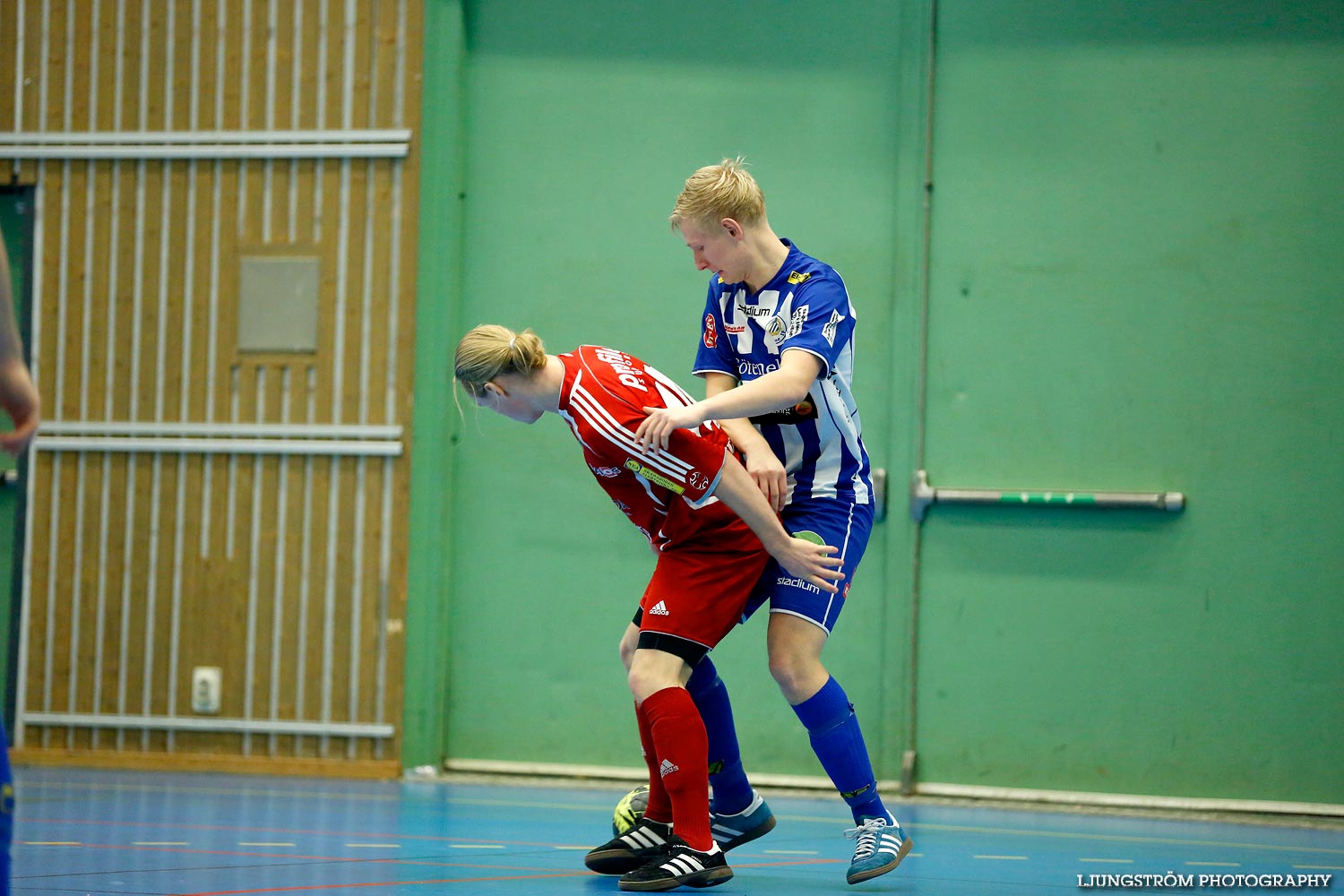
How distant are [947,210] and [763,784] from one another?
8.60 feet

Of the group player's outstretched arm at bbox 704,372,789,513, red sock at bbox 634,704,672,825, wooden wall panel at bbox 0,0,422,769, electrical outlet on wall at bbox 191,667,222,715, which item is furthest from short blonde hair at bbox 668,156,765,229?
electrical outlet on wall at bbox 191,667,222,715

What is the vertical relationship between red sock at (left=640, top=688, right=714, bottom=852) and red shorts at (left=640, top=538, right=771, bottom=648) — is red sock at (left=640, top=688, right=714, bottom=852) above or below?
below

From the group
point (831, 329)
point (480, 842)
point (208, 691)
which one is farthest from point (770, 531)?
point (208, 691)

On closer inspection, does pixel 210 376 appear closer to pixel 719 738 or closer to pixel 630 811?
pixel 630 811

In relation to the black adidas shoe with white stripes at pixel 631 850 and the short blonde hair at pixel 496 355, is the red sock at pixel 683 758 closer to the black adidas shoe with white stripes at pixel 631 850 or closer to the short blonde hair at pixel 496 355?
the black adidas shoe with white stripes at pixel 631 850

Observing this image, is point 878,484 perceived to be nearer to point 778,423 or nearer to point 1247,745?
point 1247,745

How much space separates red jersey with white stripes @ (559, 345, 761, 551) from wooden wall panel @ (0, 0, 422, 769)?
2.91m

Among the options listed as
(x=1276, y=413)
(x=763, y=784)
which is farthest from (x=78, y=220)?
(x=1276, y=413)

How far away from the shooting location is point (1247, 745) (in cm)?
533

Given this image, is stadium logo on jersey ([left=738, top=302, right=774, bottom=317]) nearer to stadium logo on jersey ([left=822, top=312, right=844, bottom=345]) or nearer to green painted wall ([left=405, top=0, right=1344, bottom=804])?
stadium logo on jersey ([left=822, top=312, right=844, bottom=345])

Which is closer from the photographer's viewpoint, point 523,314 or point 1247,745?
point 1247,745

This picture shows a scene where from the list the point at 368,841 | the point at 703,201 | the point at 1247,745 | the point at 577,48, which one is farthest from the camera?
the point at 577,48

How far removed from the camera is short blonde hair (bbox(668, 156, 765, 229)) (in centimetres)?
320

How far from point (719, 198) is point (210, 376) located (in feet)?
12.0
